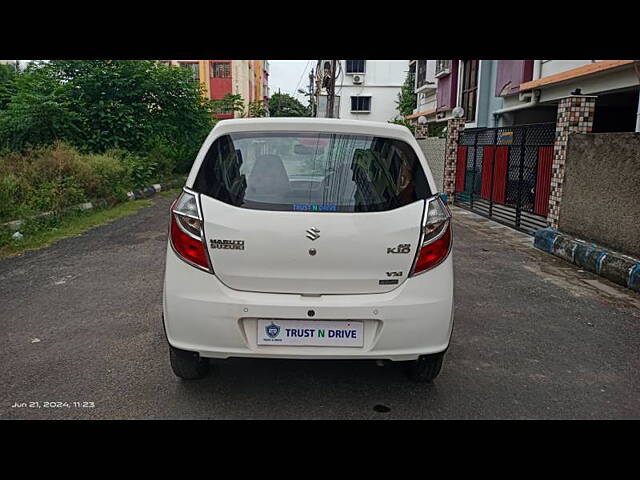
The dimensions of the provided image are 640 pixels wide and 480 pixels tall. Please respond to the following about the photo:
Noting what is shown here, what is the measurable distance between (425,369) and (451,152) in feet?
39.8

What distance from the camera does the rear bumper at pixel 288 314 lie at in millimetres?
2912

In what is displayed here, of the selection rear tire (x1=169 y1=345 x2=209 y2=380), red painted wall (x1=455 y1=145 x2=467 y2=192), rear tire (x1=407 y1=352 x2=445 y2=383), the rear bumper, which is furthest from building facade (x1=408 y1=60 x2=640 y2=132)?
rear tire (x1=169 y1=345 x2=209 y2=380)

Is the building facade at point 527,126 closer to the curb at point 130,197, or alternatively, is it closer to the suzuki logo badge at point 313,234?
the suzuki logo badge at point 313,234

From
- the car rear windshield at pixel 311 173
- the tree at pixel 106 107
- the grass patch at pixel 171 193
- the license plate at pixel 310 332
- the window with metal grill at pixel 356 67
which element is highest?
the window with metal grill at pixel 356 67

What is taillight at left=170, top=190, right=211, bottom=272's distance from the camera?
297 cm

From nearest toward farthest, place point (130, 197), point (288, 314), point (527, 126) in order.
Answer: point (288, 314) → point (527, 126) → point (130, 197)

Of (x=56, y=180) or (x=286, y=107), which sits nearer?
(x=56, y=180)

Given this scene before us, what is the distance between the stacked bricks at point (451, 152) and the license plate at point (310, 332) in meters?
12.5

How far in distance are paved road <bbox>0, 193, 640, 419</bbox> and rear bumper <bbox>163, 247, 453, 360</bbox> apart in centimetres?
41

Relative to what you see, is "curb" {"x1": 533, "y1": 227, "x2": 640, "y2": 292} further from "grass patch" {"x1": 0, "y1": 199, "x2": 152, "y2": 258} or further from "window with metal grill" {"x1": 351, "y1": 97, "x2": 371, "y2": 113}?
"window with metal grill" {"x1": 351, "y1": 97, "x2": 371, "y2": 113}

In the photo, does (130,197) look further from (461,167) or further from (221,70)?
(221,70)

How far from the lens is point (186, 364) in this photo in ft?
11.0

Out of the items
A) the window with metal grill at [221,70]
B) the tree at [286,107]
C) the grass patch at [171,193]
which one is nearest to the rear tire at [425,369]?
the grass patch at [171,193]

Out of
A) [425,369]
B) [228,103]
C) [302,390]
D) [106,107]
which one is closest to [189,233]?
[302,390]
